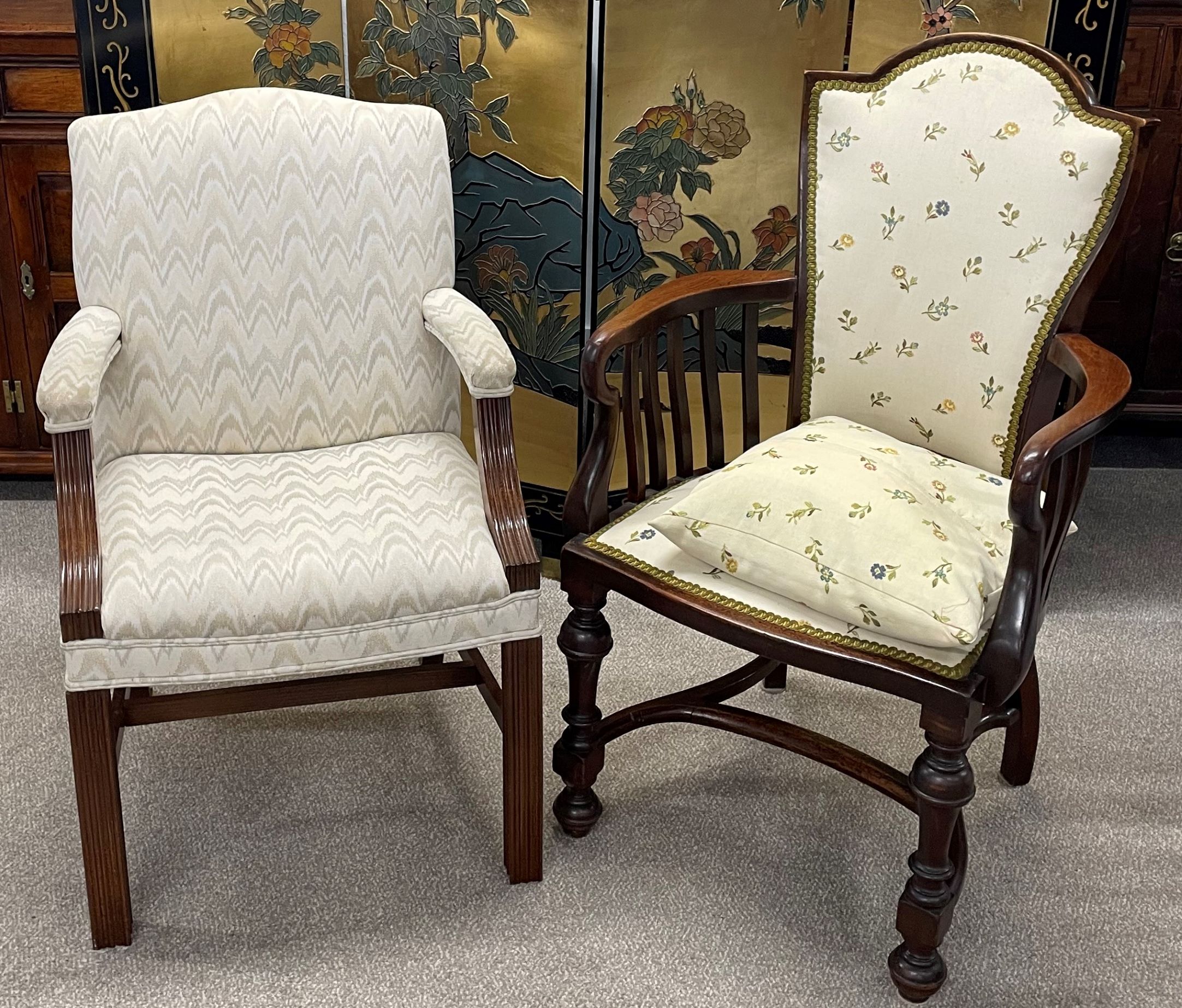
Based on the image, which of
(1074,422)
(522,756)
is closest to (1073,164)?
(1074,422)

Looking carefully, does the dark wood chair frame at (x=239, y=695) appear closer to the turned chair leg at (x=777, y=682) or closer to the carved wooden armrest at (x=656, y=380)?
the carved wooden armrest at (x=656, y=380)

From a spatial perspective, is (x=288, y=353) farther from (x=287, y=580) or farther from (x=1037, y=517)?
(x=1037, y=517)

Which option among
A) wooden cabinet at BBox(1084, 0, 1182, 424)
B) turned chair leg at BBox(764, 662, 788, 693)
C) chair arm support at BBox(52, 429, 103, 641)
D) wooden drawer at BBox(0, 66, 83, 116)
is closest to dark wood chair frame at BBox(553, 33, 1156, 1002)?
turned chair leg at BBox(764, 662, 788, 693)

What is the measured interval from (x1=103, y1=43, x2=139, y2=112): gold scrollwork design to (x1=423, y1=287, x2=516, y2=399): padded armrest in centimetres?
98

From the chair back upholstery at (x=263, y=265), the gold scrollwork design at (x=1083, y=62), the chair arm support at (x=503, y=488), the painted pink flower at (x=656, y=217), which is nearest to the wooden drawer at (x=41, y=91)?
the chair back upholstery at (x=263, y=265)

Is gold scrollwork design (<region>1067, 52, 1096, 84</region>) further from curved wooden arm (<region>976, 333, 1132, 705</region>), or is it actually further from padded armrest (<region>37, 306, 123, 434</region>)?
padded armrest (<region>37, 306, 123, 434</region>)

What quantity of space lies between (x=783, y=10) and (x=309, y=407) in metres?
1.16

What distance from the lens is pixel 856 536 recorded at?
57.6 inches

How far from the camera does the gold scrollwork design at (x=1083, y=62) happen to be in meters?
2.24

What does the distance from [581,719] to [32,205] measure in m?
1.86

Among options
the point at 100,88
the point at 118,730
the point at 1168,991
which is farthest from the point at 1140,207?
the point at 118,730

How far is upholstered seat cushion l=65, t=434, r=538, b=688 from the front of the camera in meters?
1.46

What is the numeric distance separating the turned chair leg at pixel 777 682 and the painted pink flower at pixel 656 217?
88 centimetres

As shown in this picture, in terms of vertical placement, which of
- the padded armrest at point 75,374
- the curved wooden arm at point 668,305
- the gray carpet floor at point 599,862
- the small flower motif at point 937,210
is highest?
the small flower motif at point 937,210
